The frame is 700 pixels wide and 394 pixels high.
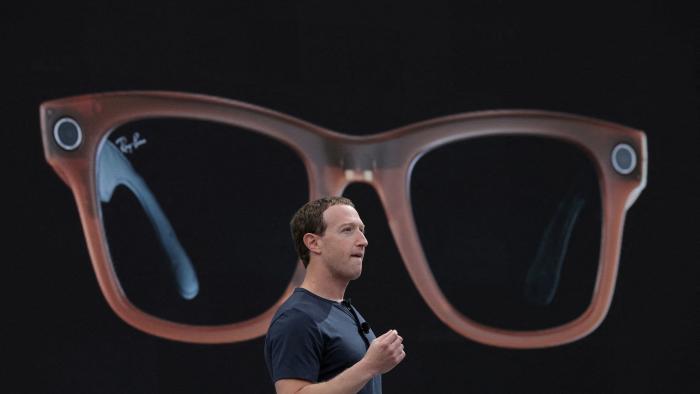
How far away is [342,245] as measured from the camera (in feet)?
3.83

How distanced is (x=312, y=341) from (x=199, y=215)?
0.61 metres

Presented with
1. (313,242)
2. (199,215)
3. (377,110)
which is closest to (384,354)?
(313,242)

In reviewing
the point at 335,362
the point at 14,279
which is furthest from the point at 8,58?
the point at 335,362

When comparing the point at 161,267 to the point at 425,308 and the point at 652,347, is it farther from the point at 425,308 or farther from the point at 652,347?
the point at 652,347

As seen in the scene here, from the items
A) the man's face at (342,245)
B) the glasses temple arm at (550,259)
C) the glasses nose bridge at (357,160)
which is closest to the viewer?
the man's face at (342,245)

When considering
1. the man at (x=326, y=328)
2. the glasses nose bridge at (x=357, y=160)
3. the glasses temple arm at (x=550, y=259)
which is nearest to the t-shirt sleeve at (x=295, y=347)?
the man at (x=326, y=328)

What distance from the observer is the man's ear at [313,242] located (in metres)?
1.18

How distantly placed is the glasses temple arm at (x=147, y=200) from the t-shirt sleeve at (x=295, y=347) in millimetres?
549

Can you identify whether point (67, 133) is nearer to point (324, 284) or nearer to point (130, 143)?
point (130, 143)

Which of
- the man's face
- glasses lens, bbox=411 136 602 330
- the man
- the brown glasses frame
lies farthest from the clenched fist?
glasses lens, bbox=411 136 602 330

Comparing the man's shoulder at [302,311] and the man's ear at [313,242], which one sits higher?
the man's ear at [313,242]

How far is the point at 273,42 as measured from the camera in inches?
68.6

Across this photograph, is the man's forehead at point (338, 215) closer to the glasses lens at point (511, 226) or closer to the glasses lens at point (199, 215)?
the glasses lens at point (199, 215)

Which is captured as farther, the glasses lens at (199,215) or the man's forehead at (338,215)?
the glasses lens at (199,215)
